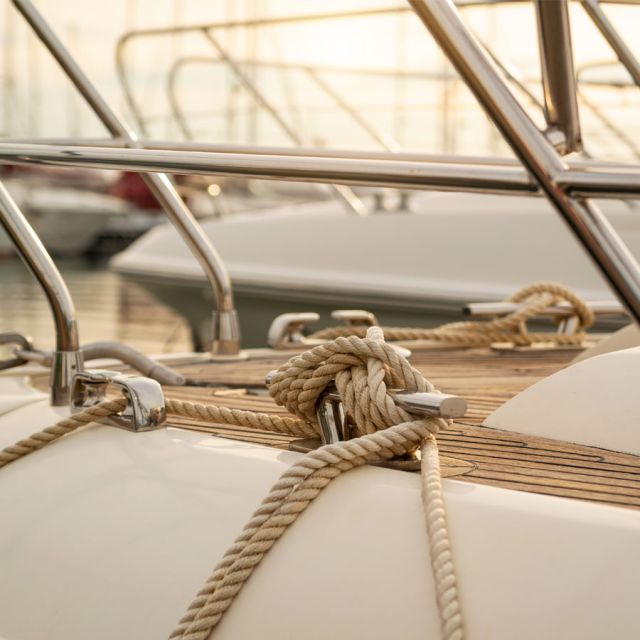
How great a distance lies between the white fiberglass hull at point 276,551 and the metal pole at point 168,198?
66cm

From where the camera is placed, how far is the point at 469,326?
8.00ft

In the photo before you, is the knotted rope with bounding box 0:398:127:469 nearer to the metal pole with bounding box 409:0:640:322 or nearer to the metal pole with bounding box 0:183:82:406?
the metal pole with bounding box 0:183:82:406

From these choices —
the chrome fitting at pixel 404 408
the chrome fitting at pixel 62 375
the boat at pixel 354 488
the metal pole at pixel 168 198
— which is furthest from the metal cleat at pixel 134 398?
the metal pole at pixel 168 198

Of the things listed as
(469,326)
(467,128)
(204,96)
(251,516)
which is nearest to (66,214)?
(204,96)

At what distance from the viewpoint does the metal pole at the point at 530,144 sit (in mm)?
899

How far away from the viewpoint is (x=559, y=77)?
97cm

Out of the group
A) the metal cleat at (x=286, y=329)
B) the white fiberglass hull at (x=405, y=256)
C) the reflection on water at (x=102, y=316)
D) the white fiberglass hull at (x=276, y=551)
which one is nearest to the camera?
the white fiberglass hull at (x=276, y=551)

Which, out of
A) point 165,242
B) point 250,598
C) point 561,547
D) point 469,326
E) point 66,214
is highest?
point 561,547

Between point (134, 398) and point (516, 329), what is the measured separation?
55.9 inches

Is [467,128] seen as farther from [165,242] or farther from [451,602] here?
[451,602]

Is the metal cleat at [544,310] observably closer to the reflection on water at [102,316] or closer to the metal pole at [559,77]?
the metal pole at [559,77]

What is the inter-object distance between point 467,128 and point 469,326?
12.1ft

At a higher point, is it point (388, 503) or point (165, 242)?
point (388, 503)

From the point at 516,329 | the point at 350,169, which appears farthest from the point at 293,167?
the point at 516,329
